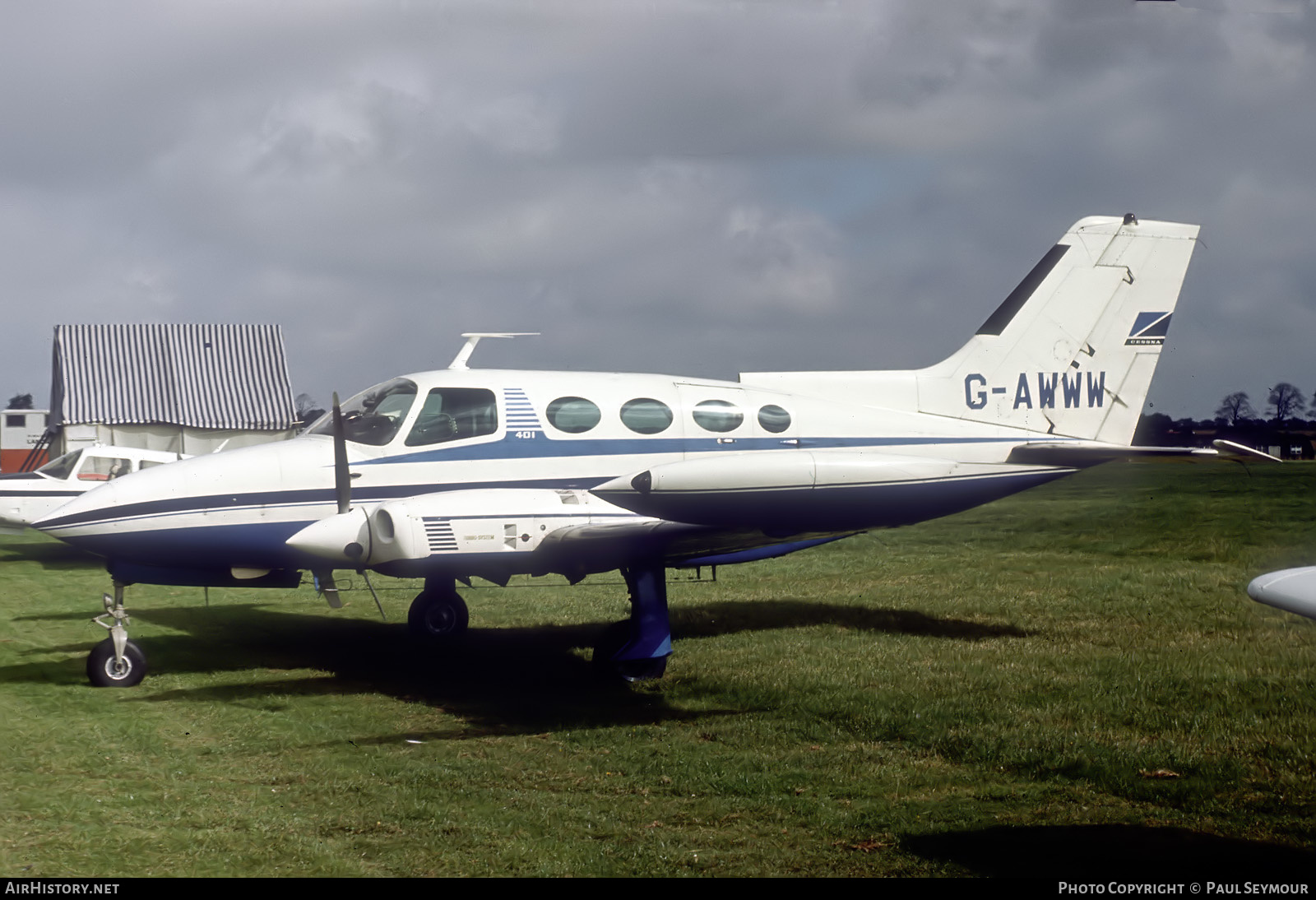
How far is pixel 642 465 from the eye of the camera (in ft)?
38.7

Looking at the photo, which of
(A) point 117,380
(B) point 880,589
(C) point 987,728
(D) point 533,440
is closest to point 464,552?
(D) point 533,440

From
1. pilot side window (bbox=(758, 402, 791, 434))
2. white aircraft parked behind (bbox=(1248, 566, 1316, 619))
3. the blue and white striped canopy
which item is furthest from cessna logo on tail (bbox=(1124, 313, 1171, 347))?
the blue and white striped canopy

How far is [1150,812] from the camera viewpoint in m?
6.37

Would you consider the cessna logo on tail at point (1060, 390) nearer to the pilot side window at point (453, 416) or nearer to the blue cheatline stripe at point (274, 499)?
the blue cheatline stripe at point (274, 499)

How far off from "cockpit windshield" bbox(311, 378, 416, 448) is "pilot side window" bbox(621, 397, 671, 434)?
232cm

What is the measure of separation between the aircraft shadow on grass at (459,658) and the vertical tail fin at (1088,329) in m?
3.02

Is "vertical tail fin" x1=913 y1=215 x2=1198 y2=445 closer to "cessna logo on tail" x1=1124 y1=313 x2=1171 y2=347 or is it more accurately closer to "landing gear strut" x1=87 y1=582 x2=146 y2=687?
"cessna logo on tail" x1=1124 y1=313 x2=1171 y2=347

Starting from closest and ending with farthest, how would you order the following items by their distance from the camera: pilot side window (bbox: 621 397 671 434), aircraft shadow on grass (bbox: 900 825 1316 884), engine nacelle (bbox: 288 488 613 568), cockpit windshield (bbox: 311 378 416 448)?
aircraft shadow on grass (bbox: 900 825 1316 884) < engine nacelle (bbox: 288 488 613 568) < cockpit windshield (bbox: 311 378 416 448) < pilot side window (bbox: 621 397 671 434)

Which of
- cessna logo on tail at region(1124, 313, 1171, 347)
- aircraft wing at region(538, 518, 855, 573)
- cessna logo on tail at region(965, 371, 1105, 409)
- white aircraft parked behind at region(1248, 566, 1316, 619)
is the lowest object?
aircraft wing at region(538, 518, 855, 573)

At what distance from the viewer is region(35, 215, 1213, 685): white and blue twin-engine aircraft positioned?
8.97 m

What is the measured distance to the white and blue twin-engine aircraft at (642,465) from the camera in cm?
897

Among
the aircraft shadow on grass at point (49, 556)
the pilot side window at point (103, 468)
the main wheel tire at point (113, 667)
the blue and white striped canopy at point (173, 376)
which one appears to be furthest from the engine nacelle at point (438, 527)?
the blue and white striped canopy at point (173, 376)

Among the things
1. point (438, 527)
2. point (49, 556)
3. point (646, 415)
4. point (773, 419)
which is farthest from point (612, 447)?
point (49, 556)

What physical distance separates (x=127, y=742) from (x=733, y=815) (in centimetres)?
491
